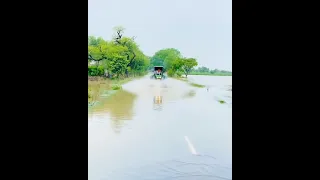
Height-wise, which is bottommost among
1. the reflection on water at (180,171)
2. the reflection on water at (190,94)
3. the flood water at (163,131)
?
the reflection on water at (180,171)

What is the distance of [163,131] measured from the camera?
15.9 ft

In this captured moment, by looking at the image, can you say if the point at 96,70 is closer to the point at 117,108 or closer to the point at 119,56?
the point at 119,56

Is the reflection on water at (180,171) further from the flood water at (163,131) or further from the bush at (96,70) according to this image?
the bush at (96,70)

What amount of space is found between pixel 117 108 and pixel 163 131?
99 centimetres

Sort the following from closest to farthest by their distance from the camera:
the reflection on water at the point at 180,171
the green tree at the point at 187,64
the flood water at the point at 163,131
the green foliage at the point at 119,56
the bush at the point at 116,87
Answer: the reflection on water at the point at 180,171
the flood water at the point at 163,131
the green tree at the point at 187,64
the green foliage at the point at 119,56
the bush at the point at 116,87

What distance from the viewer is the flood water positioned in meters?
3.97

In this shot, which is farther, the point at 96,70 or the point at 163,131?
the point at 96,70

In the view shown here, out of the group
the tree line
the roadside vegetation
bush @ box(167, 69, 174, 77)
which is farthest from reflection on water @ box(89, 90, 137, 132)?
bush @ box(167, 69, 174, 77)

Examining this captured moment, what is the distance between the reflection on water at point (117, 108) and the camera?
5.20 metres

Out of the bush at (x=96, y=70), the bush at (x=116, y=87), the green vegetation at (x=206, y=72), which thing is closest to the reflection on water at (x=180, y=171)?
the green vegetation at (x=206, y=72)

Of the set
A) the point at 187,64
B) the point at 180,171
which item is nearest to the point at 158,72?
the point at 187,64
